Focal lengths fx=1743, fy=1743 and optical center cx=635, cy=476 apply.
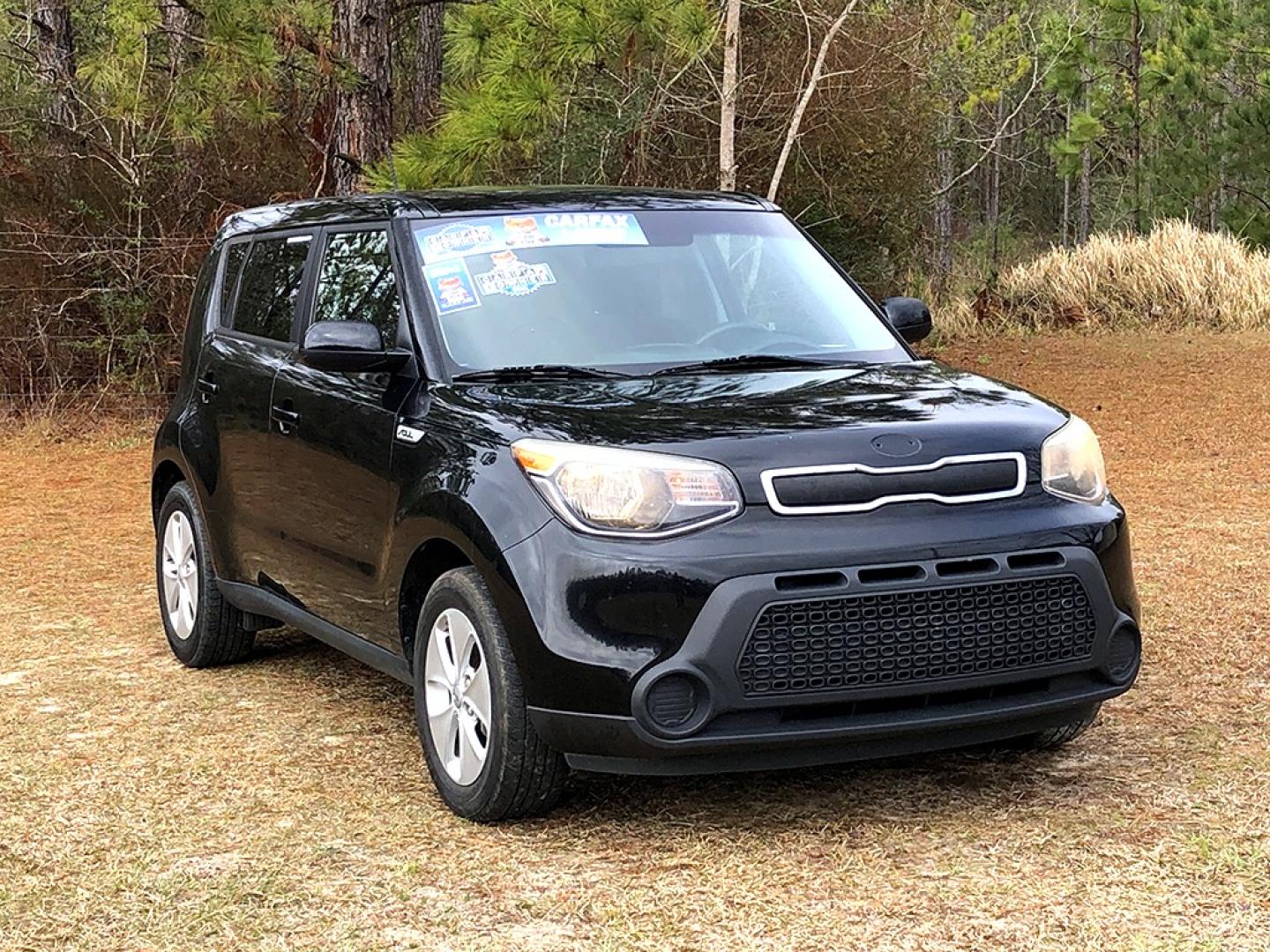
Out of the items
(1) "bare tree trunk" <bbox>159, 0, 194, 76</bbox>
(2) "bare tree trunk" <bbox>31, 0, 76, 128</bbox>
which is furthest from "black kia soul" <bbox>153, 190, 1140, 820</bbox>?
(2) "bare tree trunk" <bbox>31, 0, 76, 128</bbox>

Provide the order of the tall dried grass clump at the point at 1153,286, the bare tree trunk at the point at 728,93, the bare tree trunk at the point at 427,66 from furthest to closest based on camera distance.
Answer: the tall dried grass clump at the point at 1153,286 → the bare tree trunk at the point at 427,66 → the bare tree trunk at the point at 728,93

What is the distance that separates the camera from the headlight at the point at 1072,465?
4715 mm

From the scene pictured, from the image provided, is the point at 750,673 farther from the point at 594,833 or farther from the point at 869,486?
the point at 594,833

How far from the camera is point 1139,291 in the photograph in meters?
20.5

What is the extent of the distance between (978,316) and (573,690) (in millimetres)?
17031

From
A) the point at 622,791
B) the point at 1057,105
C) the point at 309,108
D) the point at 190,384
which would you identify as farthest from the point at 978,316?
the point at 1057,105

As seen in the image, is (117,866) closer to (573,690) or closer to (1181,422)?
(573,690)

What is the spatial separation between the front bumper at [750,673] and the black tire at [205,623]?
2675 millimetres

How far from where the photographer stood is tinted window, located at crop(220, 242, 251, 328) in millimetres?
6910

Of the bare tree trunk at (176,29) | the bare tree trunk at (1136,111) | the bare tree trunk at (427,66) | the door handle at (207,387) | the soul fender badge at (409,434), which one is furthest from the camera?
the bare tree trunk at (1136,111)

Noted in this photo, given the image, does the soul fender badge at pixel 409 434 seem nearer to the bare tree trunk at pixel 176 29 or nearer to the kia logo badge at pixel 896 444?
the kia logo badge at pixel 896 444

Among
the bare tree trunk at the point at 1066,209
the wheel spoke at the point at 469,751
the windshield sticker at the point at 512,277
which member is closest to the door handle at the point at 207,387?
the windshield sticker at the point at 512,277

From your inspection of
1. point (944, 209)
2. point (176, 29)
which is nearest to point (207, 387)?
point (176, 29)

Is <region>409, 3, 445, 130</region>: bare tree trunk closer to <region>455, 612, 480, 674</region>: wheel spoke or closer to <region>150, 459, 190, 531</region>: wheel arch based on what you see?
<region>150, 459, 190, 531</region>: wheel arch
